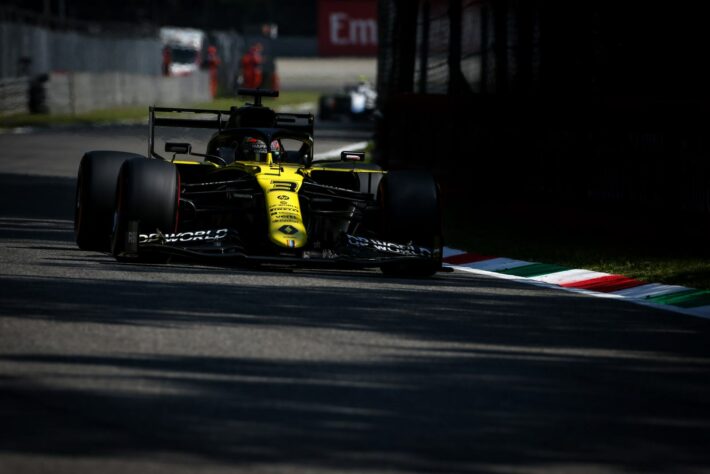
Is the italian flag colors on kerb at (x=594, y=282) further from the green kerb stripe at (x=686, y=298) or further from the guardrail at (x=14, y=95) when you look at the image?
the guardrail at (x=14, y=95)

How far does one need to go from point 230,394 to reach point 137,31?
58155mm

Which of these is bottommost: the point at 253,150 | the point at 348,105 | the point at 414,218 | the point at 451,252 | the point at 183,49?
the point at 451,252

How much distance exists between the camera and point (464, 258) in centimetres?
1405

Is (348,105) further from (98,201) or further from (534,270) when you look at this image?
(98,201)

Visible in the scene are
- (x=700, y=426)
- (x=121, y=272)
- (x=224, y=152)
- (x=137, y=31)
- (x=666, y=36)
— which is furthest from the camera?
(x=137, y=31)

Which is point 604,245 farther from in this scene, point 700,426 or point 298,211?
point 700,426

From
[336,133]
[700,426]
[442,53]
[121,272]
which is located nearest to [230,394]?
[700,426]

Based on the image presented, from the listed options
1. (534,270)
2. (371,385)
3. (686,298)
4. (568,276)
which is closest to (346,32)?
(534,270)

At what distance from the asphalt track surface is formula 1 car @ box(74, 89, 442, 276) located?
0.21 meters

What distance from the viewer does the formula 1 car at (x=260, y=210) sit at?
11.5 meters

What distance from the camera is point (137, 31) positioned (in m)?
64.1

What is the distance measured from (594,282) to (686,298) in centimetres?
99

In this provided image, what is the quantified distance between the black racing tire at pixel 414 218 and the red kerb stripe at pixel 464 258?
5.70 ft

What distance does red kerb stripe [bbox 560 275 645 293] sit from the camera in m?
12.0
